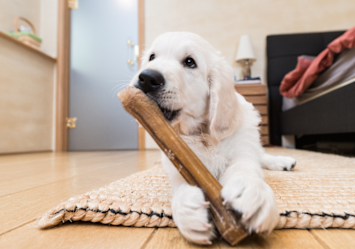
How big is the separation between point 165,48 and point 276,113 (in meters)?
3.22

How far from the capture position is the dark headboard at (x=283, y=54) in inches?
151

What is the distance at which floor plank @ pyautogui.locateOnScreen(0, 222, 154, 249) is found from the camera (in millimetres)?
528

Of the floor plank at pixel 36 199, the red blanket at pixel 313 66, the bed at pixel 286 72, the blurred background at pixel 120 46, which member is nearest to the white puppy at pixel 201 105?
the floor plank at pixel 36 199

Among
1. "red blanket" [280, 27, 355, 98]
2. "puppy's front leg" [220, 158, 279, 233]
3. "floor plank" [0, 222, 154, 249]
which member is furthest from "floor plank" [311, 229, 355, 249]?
"red blanket" [280, 27, 355, 98]

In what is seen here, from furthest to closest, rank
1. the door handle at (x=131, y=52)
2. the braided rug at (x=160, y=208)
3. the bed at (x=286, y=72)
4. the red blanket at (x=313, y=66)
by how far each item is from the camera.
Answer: the door handle at (x=131, y=52) < the bed at (x=286, y=72) < the red blanket at (x=313, y=66) < the braided rug at (x=160, y=208)

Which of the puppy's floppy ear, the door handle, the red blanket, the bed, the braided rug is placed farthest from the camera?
the door handle

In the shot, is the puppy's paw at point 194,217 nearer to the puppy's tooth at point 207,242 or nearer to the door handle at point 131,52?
the puppy's tooth at point 207,242

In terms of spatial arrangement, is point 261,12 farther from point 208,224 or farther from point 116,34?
point 208,224

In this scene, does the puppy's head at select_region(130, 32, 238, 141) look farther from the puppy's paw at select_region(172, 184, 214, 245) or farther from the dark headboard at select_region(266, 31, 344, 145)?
the dark headboard at select_region(266, 31, 344, 145)

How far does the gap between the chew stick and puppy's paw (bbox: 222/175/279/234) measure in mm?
19

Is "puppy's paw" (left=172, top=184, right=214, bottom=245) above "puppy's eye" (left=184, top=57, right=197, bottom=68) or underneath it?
underneath

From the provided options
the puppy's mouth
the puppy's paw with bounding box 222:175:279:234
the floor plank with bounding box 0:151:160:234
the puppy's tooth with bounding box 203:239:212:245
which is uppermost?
the puppy's mouth

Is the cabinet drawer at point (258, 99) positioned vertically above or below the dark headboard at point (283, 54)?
below

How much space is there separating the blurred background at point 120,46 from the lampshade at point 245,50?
2 centimetres
